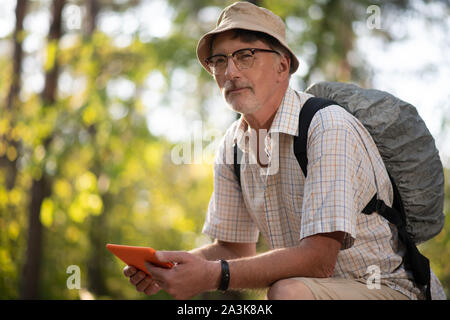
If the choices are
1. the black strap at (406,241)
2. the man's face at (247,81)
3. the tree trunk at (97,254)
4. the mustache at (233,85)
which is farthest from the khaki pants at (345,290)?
the tree trunk at (97,254)

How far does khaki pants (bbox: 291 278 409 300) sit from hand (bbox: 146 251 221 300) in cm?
36

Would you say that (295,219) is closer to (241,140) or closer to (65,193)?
(241,140)

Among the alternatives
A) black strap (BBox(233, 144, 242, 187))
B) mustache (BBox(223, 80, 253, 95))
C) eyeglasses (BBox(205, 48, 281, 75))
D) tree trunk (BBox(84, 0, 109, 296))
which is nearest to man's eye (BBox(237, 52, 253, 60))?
eyeglasses (BBox(205, 48, 281, 75))

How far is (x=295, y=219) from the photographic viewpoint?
2.38 m

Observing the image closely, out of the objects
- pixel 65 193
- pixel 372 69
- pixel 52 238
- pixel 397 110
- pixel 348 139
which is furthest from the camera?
pixel 52 238

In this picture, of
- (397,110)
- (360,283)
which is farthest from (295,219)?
(397,110)

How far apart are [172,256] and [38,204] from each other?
5457mm

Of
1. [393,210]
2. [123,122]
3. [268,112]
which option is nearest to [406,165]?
[393,210]

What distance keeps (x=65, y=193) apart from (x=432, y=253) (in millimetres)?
6073

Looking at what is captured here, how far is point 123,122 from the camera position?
6070mm

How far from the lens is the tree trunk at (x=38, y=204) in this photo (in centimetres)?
652

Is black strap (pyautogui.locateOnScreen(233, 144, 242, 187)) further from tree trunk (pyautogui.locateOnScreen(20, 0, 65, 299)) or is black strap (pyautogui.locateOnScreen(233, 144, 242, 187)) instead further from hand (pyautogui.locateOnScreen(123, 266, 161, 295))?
tree trunk (pyautogui.locateOnScreen(20, 0, 65, 299))

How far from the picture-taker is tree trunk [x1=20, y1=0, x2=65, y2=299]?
652cm

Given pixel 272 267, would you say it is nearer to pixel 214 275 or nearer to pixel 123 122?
pixel 214 275
